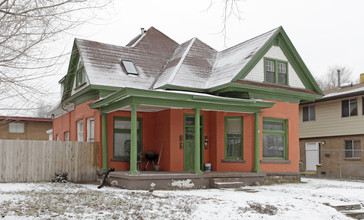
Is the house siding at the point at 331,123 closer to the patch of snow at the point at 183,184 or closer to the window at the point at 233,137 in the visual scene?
the window at the point at 233,137

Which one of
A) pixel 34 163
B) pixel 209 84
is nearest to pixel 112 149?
pixel 34 163

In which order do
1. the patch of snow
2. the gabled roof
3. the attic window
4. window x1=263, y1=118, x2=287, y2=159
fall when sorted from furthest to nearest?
the attic window, window x1=263, y1=118, x2=287, y2=159, the gabled roof, the patch of snow

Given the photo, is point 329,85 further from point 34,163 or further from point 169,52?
point 34,163

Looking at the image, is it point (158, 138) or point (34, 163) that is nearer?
point (34, 163)

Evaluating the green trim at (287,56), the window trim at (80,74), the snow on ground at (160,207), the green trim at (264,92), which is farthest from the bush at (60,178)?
the green trim at (287,56)

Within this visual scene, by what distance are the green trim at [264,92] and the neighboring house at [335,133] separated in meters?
5.81

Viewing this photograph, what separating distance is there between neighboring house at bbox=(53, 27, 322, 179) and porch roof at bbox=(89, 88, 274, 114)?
5 centimetres

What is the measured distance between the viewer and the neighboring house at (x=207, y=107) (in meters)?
16.0

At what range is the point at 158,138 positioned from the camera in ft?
55.0

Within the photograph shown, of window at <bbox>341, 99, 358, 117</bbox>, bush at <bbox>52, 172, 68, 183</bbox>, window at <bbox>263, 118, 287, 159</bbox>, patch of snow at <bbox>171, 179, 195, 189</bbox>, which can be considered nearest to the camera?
patch of snow at <bbox>171, 179, 195, 189</bbox>

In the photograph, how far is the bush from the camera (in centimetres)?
1541

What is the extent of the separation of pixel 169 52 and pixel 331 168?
1239 cm

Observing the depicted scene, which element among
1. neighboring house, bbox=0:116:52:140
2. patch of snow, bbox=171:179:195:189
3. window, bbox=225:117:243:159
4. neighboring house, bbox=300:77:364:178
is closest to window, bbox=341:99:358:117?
neighboring house, bbox=300:77:364:178

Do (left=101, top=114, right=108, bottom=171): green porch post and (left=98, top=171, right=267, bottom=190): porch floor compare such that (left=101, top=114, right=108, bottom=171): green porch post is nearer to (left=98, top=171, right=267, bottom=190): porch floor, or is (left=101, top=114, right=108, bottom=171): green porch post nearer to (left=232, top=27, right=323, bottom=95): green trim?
(left=98, top=171, right=267, bottom=190): porch floor
